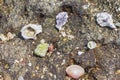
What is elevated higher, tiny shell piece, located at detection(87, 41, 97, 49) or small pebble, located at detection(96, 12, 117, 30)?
small pebble, located at detection(96, 12, 117, 30)

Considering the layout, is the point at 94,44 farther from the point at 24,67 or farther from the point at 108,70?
the point at 24,67

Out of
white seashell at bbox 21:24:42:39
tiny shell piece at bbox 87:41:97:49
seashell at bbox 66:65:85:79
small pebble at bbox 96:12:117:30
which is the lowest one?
seashell at bbox 66:65:85:79

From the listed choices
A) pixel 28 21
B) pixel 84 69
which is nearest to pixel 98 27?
pixel 84 69

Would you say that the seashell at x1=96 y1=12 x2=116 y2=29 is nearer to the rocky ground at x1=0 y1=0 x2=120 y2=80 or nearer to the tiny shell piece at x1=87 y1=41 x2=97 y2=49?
the rocky ground at x1=0 y1=0 x2=120 y2=80

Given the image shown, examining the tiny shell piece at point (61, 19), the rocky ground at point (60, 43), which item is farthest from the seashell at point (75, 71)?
the tiny shell piece at point (61, 19)

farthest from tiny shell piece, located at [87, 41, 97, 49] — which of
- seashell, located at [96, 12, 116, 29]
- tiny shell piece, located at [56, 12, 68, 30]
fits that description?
tiny shell piece, located at [56, 12, 68, 30]

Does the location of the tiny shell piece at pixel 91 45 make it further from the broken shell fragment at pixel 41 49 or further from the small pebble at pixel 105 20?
the broken shell fragment at pixel 41 49

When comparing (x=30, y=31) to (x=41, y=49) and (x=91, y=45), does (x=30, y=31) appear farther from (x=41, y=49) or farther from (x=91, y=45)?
(x=91, y=45)
